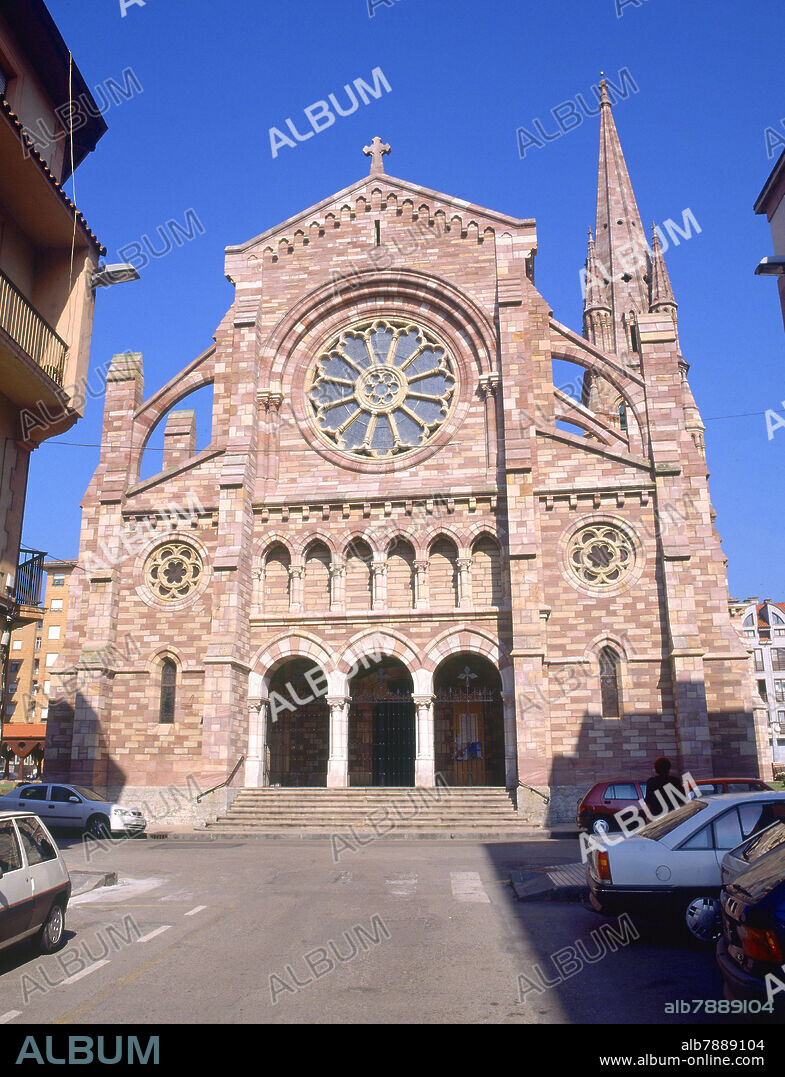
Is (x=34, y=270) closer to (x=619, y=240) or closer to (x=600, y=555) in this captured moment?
(x=600, y=555)

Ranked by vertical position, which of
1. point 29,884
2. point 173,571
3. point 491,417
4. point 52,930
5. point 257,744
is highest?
point 491,417

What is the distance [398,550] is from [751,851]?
18.8m

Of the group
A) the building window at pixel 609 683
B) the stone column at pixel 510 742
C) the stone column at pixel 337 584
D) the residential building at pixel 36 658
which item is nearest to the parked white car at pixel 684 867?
the stone column at pixel 510 742

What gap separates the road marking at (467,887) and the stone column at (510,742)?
8697mm

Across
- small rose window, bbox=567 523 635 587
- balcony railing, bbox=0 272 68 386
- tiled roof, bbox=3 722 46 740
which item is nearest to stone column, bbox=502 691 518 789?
small rose window, bbox=567 523 635 587

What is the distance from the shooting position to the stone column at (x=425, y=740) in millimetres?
23688

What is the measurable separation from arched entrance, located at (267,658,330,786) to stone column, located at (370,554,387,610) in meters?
3.40

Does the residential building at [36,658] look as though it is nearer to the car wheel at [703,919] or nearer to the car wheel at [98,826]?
the car wheel at [98,826]

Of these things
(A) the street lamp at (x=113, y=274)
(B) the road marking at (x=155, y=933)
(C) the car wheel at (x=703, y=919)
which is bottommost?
(B) the road marking at (x=155, y=933)

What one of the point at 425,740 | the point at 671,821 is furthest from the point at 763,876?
the point at 425,740

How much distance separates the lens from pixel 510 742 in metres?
23.1
